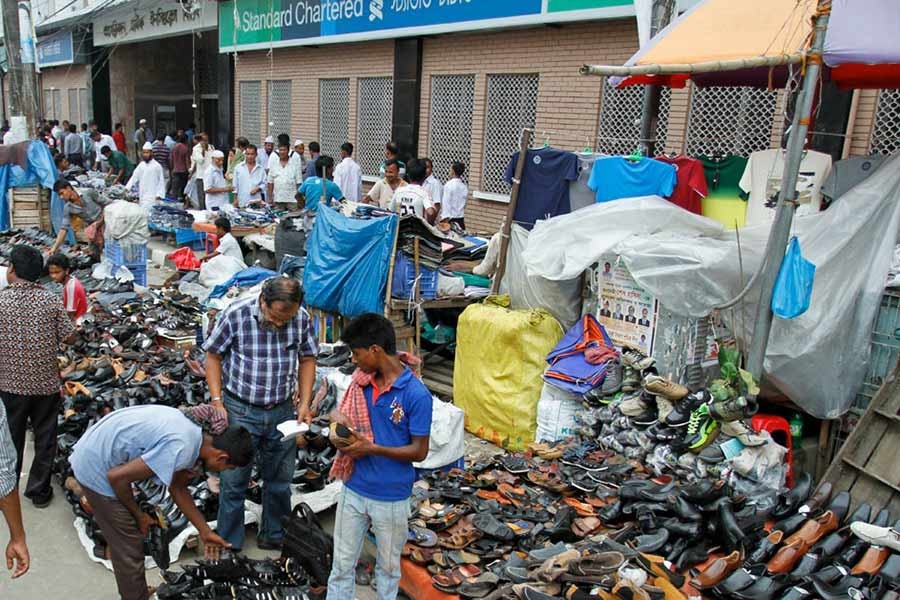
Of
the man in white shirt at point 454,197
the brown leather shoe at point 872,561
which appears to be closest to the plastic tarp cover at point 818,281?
the brown leather shoe at point 872,561

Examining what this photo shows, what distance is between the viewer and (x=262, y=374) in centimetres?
467

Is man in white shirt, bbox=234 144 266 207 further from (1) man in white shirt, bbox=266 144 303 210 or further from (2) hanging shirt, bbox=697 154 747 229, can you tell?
(2) hanging shirt, bbox=697 154 747 229

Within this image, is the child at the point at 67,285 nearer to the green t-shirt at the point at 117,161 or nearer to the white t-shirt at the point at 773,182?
the white t-shirt at the point at 773,182

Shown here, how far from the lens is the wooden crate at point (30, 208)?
13992mm

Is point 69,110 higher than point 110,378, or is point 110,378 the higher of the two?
point 69,110

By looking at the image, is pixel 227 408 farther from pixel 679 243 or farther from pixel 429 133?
pixel 429 133

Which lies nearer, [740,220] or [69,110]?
[740,220]

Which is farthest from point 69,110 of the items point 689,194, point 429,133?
point 689,194

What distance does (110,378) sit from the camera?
7.34 metres

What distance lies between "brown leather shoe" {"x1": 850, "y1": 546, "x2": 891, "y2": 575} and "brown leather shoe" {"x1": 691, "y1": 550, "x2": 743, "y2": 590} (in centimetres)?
71

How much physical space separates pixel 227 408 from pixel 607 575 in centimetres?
252

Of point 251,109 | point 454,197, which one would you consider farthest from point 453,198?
point 251,109

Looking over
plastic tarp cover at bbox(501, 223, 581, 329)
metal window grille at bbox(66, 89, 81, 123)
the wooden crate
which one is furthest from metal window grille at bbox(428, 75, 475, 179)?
metal window grille at bbox(66, 89, 81, 123)

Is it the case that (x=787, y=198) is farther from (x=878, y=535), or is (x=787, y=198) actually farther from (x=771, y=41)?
(x=878, y=535)
